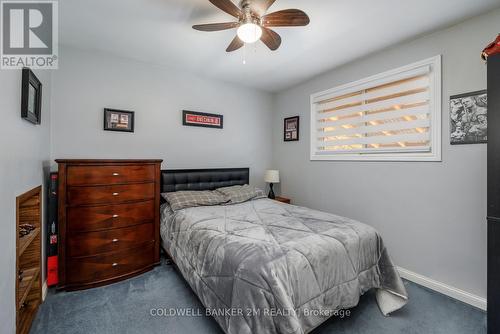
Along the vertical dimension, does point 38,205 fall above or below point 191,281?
above

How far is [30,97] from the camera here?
5.49 feet

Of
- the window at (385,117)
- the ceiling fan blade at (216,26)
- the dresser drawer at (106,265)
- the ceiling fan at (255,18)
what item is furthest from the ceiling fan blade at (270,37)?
the dresser drawer at (106,265)

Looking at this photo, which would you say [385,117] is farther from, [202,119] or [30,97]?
[30,97]

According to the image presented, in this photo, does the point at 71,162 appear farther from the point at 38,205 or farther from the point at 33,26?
the point at 33,26

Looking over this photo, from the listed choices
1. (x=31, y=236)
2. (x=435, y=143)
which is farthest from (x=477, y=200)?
(x=31, y=236)

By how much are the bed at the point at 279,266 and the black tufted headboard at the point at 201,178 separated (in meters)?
0.76

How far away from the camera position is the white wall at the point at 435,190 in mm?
1963

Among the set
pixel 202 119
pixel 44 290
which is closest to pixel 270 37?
pixel 202 119

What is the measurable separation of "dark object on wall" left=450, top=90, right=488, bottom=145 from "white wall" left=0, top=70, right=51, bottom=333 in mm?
3432

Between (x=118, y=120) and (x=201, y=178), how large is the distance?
1338 millimetres

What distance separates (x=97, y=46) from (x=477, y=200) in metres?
4.26

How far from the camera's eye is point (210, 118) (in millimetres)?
3543

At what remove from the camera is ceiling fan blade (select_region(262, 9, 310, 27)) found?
5.36ft

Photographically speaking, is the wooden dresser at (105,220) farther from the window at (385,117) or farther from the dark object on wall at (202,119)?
the window at (385,117)
